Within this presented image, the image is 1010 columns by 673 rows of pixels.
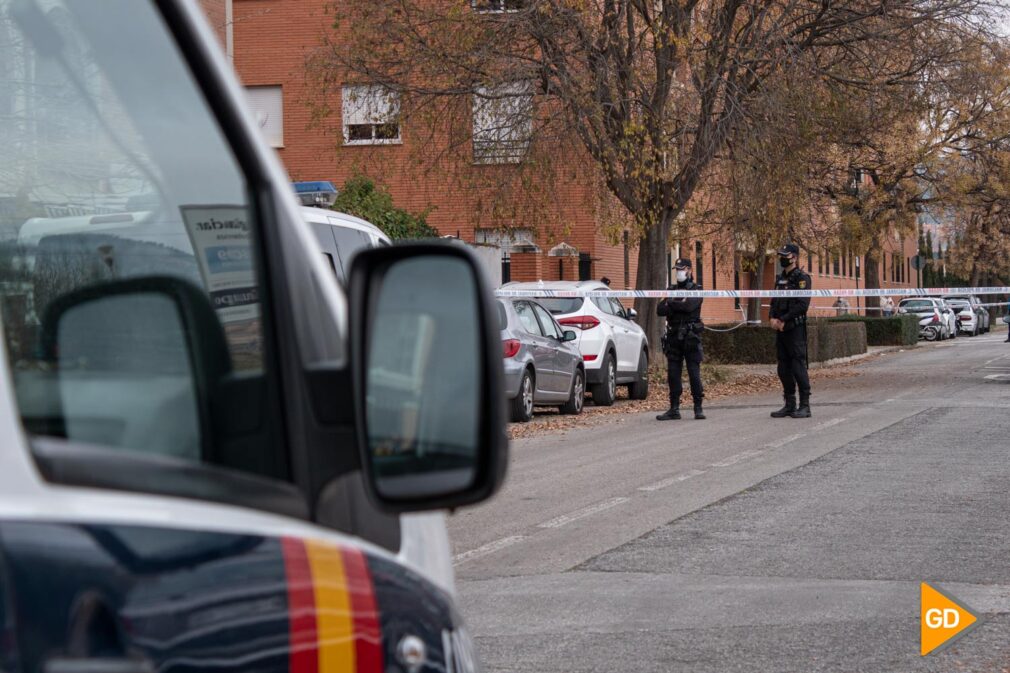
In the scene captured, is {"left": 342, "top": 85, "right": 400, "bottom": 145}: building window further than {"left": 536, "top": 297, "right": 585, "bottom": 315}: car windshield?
Yes

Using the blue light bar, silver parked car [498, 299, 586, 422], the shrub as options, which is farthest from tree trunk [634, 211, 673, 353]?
the blue light bar

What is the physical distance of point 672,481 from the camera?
10547 mm

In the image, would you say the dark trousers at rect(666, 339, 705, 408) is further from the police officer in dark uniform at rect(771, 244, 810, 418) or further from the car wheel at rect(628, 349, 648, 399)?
the car wheel at rect(628, 349, 648, 399)

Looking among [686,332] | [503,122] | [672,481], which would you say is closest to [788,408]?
[686,332]

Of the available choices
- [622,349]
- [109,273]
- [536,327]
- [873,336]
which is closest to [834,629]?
[109,273]

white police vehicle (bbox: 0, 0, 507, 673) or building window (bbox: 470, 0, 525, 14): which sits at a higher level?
building window (bbox: 470, 0, 525, 14)

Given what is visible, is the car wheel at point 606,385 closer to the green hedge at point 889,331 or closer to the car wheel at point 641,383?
the car wheel at point 641,383

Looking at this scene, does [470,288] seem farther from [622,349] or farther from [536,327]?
[622,349]

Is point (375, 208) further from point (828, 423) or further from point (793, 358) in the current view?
point (828, 423)

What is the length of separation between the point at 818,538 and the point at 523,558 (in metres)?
1.73

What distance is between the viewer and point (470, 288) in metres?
1.83

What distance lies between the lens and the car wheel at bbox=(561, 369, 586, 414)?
18.2 m

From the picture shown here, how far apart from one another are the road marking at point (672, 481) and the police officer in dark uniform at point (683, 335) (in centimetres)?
541

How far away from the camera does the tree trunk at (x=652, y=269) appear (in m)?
24.8
